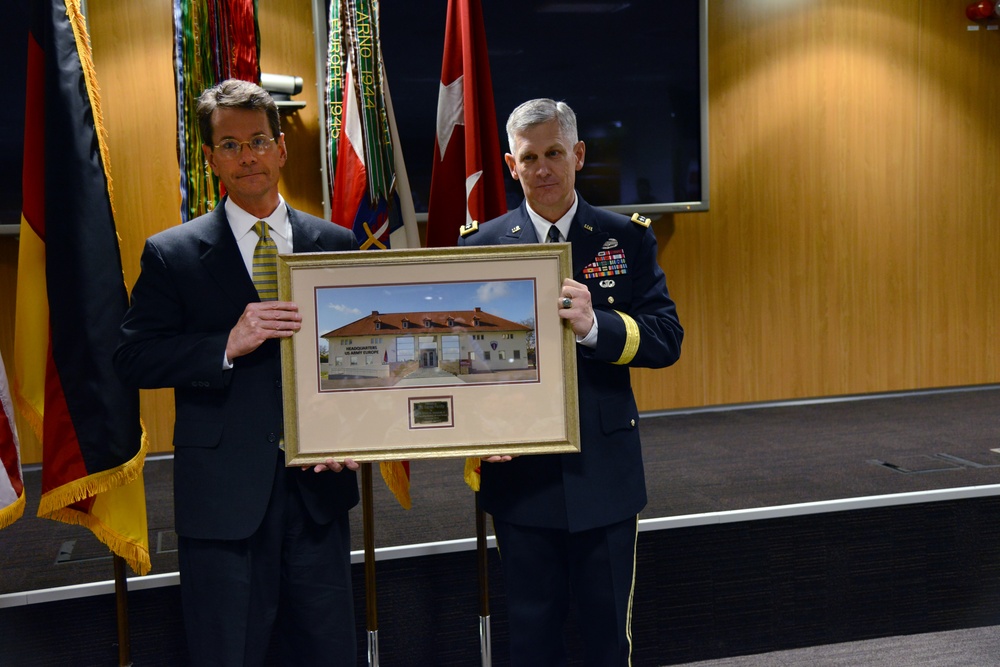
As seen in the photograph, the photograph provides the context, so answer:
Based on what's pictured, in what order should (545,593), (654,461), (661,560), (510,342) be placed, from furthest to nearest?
(654,461) < (661,560) < (545,593) < (510,342)

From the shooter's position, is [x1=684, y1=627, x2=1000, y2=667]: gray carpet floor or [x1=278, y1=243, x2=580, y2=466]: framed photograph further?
[x1=684, y1=627, x2=1000, y2=667]: gray carpet floor

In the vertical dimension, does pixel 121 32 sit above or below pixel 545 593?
above

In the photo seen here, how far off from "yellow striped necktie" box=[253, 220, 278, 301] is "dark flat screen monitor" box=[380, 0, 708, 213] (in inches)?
92.2

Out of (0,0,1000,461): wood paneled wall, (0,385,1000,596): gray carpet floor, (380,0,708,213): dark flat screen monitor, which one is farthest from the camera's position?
(0,0,1000,461): wood paneled wall

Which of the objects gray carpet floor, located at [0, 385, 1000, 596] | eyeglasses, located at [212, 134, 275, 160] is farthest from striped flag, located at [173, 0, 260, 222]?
gray carpet floor, located at [0, 385, 1000, 596]

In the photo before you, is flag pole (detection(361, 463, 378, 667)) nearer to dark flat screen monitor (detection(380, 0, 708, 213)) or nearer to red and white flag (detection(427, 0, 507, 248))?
red and white flag (detection(427, 0, 507, 248))

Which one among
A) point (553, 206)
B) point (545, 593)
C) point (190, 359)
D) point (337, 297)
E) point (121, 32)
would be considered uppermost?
point (121, 32)

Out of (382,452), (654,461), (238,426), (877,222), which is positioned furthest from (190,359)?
(877,222)

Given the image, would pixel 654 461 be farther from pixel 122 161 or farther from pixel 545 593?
pixel 122 161

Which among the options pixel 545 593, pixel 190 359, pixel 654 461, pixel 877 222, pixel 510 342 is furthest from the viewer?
pixel 877 222

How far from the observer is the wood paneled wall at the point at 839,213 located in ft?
15.0

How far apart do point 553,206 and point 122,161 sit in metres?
2.71

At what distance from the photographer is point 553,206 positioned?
1808 mm

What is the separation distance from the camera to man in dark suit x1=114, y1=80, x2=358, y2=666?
163cm
